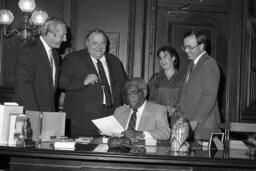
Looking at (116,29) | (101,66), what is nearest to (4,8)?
(116,29)

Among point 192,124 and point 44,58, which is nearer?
point 192,124

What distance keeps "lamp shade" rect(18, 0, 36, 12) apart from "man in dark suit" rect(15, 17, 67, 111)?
1.16 m

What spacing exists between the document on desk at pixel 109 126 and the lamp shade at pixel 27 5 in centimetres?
249

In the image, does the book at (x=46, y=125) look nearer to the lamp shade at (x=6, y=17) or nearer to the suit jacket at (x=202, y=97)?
the suit jacket at (x=202, y=97)

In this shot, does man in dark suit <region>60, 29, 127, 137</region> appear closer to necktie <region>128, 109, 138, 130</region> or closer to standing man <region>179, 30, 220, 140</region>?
necktie <region>128, 109, 138, 130</region>

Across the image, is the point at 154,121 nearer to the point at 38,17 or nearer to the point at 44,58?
the point at 44,58

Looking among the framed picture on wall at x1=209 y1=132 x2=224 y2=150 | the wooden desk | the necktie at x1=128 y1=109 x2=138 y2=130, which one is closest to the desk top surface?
the wooden desk

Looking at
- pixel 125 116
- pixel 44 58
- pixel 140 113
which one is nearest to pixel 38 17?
pixel 44 58

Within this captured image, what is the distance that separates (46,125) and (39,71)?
3.30 ft

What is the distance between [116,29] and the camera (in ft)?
18.9

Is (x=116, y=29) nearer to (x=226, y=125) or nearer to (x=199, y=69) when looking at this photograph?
(x=199, y=69)

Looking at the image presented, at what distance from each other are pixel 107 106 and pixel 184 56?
6.19ft

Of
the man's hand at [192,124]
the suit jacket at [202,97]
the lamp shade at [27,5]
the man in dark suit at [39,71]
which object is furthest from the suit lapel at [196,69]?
A: the lamp shade at [27,5]

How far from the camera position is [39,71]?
398 cm
